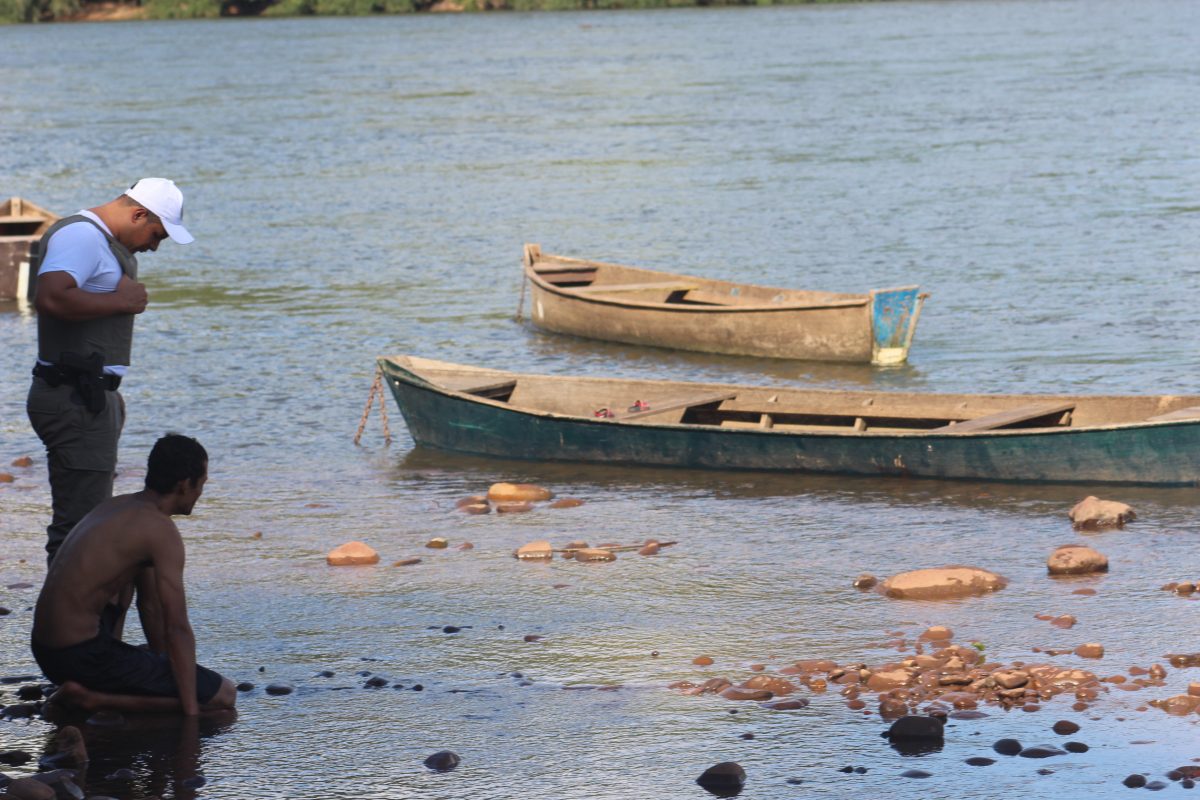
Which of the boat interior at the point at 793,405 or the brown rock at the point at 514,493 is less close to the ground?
the boat interior at the point at 793,405

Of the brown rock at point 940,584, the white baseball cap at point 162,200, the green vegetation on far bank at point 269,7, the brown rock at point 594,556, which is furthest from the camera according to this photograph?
the green vegetation on far bank at point 269,7

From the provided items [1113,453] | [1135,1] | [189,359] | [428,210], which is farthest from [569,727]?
[1135,1]

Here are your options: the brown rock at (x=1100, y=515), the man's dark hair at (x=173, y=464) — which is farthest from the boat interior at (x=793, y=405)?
the man's dark hair at (x=173, y=464)

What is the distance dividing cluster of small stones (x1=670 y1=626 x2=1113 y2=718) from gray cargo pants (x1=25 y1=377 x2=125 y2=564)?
2.61 meters

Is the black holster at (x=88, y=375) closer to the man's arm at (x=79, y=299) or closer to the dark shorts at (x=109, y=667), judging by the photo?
the man's arm at (x=79, y=299)

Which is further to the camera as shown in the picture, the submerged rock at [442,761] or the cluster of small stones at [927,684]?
the cluster of small stones at [927,684]

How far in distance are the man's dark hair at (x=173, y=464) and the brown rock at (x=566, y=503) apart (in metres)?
4.76

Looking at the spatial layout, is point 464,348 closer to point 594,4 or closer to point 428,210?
point 428,210

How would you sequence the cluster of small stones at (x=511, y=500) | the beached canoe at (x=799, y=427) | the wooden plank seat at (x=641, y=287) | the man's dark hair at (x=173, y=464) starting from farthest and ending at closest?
the wooden plank seat at (x=641, y=287)
the cluster of small stones at (x=511, y=500)
the beached canoe at (x=799, y=427)
the man's dark hair at (x=173, y=464)

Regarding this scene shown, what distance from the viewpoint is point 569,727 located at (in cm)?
717

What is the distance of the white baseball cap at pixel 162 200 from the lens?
7.25 meters

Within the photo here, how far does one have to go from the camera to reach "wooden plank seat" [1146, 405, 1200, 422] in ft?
36.0

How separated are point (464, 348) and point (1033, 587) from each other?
10.2 m

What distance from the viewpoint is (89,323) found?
725 centimetres
